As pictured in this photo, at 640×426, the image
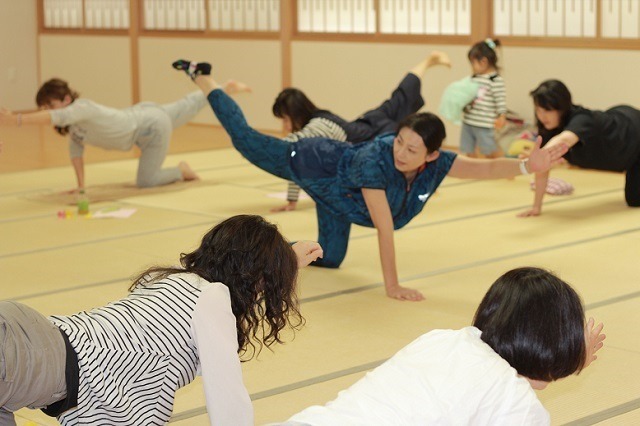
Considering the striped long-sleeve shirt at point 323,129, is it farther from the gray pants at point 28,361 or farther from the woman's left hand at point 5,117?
the gray pants at point 28,361

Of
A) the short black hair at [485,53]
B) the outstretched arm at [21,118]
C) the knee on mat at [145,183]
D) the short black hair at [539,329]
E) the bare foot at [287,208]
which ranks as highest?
the short black hair at [485,53]

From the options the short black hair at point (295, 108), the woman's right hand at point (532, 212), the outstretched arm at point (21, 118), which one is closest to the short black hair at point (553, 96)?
the woman's right hand at point (532, 212)

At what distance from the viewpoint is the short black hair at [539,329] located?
5.40ft

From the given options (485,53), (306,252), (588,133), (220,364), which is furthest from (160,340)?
(485,53)

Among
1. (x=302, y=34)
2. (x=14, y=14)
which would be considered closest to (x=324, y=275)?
(x=302, y=34)

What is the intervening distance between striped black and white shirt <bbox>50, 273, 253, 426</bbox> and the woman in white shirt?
335 millimetres

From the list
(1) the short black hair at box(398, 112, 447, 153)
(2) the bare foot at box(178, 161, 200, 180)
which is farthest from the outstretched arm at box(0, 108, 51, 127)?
(1) the short black hair at box(398, 112, 447, 153)

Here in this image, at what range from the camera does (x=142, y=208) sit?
548 centimetres

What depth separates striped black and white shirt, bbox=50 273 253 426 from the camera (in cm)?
190

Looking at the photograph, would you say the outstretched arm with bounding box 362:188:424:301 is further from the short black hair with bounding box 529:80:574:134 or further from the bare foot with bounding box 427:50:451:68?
the bare foot with bounding box 427:50:451:68

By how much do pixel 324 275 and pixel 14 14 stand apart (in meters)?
8.02

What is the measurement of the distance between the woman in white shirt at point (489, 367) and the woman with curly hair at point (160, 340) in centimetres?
29

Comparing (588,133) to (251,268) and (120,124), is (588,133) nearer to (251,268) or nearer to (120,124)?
(120,124)

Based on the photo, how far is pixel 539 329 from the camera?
165cm
